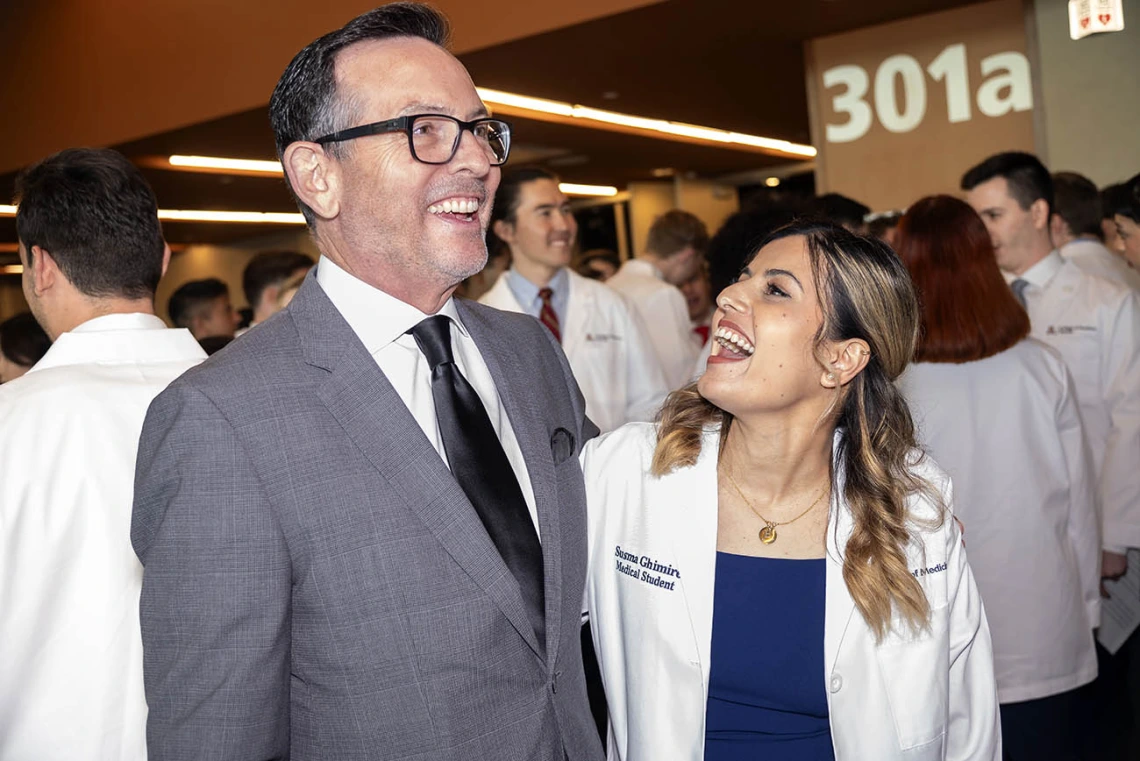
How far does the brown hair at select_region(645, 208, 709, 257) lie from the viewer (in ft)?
18.8

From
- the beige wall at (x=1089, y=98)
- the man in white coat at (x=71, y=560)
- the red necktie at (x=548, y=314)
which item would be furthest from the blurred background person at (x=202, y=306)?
the beige wall at (x=1089, y=98)

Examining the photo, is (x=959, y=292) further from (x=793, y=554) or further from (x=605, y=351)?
(x=605, y=351)

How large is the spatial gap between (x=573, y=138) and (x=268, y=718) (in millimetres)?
9168

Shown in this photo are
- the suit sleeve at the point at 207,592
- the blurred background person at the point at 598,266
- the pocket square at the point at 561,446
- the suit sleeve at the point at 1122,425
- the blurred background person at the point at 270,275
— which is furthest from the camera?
the blurred background person at the point at 598,266

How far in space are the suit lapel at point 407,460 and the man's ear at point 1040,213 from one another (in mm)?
2994

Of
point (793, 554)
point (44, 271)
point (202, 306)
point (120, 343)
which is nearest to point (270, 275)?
point (202, 306)

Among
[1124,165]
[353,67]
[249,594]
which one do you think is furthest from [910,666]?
[1124,165]

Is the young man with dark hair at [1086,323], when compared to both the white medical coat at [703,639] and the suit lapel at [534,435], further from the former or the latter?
the suit lapel at [534,435]

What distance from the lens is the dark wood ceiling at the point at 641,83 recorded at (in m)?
6.05

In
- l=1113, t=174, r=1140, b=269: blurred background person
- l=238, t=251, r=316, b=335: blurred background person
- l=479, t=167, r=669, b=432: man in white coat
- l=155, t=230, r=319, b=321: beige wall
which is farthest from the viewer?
l=155, t=230, r=319, b=321: beige wall

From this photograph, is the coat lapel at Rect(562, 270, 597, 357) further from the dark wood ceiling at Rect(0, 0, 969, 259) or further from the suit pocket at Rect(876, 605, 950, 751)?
the suit pocket at Rect(876, 605, 950, 751)

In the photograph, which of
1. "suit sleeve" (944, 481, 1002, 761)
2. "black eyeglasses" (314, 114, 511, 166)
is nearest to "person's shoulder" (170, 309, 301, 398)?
"black eyeglasses" (314, 114, 511, 166)

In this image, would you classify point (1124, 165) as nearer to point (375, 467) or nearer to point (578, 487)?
point (578, 487)

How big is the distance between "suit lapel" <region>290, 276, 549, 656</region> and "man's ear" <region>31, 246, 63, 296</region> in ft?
2.75
